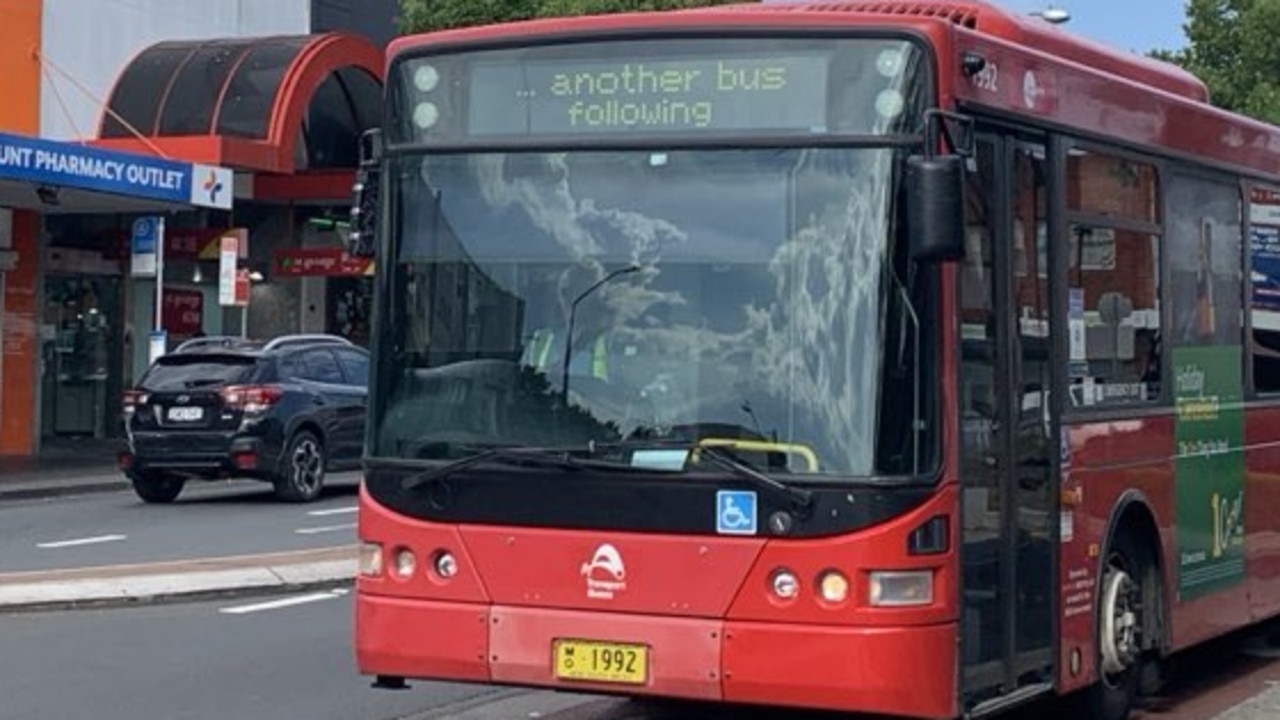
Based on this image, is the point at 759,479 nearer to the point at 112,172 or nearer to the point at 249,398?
the point at 249,398

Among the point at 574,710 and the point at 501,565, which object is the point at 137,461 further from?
the point at 501,565

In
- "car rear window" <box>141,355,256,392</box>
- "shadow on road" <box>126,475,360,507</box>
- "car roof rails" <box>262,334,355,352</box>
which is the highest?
"car roof rails" <box>262,334,355,352</box>

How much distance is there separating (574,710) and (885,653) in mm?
3242

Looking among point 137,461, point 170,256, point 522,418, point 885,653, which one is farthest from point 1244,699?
point 170,256

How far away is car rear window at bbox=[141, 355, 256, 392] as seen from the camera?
2225 cm

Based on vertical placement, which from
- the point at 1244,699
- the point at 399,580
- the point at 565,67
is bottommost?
the point at 1244,699

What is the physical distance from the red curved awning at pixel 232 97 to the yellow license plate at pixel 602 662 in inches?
916

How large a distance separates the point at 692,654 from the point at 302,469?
15228mm

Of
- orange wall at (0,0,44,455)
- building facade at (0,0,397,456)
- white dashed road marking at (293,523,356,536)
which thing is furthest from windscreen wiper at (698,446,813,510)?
orange wall at (0,0,44,455)

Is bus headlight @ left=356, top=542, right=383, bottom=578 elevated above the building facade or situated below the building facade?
below

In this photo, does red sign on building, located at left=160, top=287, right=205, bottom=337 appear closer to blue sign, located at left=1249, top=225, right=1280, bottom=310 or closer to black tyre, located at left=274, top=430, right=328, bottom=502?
black tyre, located at left=274, top=430, right=328, bottom=502

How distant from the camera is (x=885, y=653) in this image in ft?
24.8

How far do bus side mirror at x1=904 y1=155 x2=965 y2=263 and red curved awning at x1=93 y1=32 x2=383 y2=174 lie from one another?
78.3 ft

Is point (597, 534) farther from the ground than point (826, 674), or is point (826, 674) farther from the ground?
point (597, 534)
